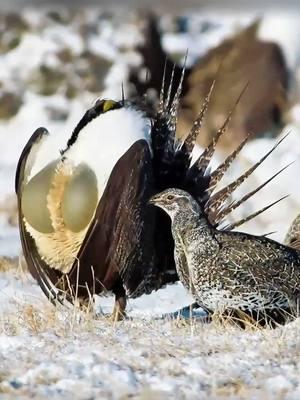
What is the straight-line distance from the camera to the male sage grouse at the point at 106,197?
388 cm

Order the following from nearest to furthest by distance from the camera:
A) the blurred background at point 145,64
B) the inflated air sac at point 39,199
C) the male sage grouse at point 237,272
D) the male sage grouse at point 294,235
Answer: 1. the male sage grouse at point 237,272
2. the inflated air sac at point 39,199
3. the male sage grouse at point 294,235
4. the blurred background at point 145,64

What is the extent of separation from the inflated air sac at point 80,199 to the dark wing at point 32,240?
26 centimetres

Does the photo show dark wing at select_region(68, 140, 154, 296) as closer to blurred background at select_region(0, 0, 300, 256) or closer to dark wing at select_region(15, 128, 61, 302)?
dark wing at select_region(15, 128, 61, 302)

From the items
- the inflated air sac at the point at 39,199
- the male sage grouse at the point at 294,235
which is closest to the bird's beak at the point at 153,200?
the inflated air sac at the point at 39,199

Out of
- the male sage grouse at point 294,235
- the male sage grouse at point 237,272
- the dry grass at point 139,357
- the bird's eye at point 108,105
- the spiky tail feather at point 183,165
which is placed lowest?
the dry grass at point 139,357

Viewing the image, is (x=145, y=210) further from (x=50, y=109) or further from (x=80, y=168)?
(x=50, y=109)

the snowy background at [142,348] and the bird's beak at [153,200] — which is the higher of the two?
the bird's beak at [153,200]

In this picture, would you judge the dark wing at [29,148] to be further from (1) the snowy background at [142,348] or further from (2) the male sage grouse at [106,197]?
(1) the snowy background at [142,348]

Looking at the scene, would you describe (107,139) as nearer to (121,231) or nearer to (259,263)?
(121,231)

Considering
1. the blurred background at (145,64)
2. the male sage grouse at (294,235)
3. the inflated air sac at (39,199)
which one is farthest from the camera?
the blurred background at (145,64)

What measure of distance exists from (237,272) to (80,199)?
0.68 meters

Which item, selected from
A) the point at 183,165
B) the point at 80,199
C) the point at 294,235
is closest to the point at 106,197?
the point at 80,199

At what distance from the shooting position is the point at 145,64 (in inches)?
510

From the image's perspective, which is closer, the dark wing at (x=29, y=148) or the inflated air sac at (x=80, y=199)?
the inflated air sac at (x=80, y=199)
